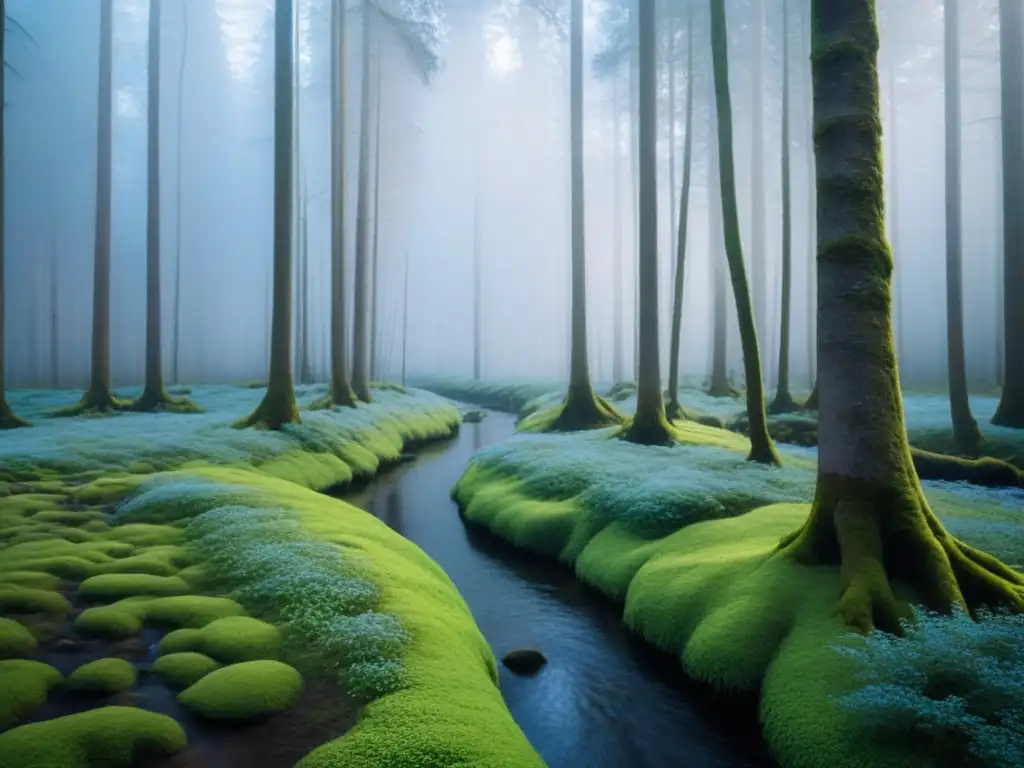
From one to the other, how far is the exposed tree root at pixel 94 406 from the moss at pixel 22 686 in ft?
54.6

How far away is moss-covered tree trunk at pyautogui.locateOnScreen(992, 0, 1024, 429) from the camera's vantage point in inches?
548

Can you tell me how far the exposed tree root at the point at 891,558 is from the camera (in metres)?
4.86

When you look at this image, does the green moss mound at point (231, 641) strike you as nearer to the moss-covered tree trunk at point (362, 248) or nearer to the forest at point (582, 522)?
the forest at point (582, 522)

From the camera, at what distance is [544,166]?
179 ft

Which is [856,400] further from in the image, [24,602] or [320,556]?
[24,602]

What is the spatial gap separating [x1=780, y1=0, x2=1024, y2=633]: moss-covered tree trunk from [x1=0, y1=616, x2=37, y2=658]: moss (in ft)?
20.7

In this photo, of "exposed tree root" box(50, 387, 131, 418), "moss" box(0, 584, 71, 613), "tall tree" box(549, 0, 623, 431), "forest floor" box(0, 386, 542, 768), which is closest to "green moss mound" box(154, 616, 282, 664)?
"forest floor" box(0, 386, 542, 768)

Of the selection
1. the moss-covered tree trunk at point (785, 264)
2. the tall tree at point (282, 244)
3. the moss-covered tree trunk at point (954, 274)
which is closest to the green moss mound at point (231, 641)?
the tall tree at point (282, 244)

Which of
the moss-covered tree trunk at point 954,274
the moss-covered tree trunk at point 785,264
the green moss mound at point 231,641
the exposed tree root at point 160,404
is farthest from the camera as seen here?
the exposed tree root at point 160,404

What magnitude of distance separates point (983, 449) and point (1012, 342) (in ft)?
9.36

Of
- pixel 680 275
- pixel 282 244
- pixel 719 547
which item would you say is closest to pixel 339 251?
pixel 282 244

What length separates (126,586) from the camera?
17.7 ft

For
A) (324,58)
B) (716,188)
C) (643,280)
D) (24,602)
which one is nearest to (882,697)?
(24,602)

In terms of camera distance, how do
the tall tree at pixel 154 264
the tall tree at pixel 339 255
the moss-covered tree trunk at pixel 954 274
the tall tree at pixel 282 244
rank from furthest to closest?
the tall tree at pixel 339 255 < the tall tree at pixel 154 264 < the tall tree at pixel 282 244 < the moss-covered tree trunk at pixel 954 274
